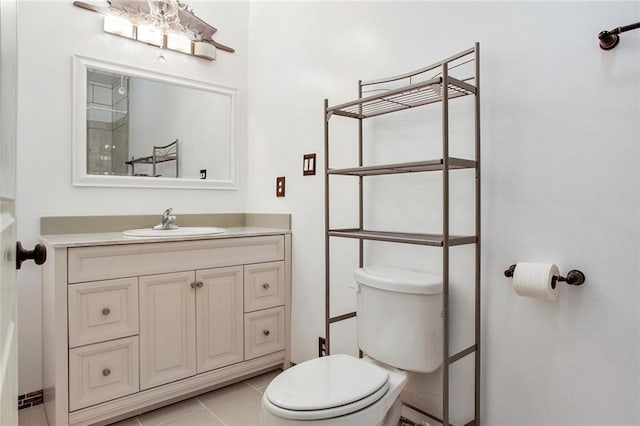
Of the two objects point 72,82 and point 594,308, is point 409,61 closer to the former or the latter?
point 594,308

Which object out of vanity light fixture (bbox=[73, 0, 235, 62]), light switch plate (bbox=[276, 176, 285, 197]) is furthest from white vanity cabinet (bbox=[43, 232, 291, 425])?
vanity light fixture (bbox=[73, 0, 235, 62])

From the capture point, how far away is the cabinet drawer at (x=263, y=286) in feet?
6.78

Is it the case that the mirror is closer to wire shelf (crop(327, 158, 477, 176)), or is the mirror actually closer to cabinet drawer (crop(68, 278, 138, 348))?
cabinet drawer (crop(68, 278, 138, 348))

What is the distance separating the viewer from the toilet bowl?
112cm

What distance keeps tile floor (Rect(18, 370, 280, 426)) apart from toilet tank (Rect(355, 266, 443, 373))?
0.75 m

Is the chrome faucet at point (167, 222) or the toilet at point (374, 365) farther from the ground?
the chrome faucet at point (167, 222)

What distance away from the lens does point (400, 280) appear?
56.1 inches

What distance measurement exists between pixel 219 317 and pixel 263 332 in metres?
0.30

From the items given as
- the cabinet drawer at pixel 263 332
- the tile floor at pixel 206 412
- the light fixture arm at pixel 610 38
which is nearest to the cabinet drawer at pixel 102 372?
the tile floor at pixel 206 412

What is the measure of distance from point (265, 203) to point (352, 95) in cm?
93

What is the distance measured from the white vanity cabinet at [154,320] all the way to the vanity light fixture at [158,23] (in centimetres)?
121

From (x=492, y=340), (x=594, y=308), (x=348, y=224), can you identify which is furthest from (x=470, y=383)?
(x=348, y=224)

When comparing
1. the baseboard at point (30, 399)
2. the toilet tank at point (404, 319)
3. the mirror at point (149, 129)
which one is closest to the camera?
the toilet tank at point (404, 319)

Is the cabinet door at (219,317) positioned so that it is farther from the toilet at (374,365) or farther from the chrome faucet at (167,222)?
the toilet at (374,365)
